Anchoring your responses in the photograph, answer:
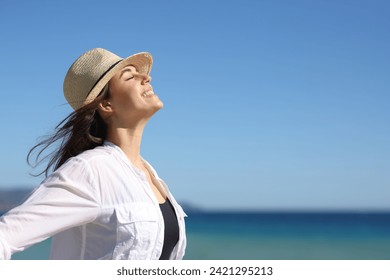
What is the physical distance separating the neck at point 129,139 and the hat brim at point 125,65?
0.18 m

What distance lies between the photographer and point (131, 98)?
8.20 feet

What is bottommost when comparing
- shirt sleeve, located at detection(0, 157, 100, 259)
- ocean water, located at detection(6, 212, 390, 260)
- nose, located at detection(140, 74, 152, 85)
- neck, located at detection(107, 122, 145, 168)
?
shirt sleeve, located at detection(0, 157, 100, 259)

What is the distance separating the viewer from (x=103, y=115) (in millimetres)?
2566

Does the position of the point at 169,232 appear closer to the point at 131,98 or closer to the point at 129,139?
the point at 129,139

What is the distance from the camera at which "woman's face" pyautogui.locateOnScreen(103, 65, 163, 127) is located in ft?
8.17

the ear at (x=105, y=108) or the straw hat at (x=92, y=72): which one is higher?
the straw hat at (x=92, y=72)

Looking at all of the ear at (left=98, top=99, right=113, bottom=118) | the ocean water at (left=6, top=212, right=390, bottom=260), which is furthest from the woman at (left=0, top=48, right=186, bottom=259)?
the ocean water at (left=6, top=212, right=390, bottom=260)

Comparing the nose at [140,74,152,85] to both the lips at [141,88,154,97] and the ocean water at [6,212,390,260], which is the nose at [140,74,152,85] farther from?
the ocean water at [6,212,390,260]

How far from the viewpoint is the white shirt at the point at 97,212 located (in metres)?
1.95

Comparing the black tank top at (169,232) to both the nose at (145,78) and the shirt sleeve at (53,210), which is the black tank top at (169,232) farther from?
the nose at (145,78)

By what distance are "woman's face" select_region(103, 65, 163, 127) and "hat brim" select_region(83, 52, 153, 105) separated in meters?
0.04

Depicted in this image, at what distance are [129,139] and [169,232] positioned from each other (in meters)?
0.46

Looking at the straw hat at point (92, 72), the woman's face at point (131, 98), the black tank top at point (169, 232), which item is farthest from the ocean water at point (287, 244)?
the black tank top at point (169, 232)
